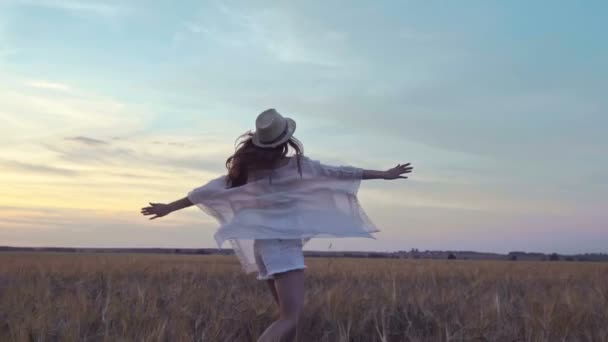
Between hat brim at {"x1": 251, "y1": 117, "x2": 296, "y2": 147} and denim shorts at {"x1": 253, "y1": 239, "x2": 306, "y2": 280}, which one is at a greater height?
hat brim at {"x1": 251, "y1": 117, "x2": 296, "y2": 147}

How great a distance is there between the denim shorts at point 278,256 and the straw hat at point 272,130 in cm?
55

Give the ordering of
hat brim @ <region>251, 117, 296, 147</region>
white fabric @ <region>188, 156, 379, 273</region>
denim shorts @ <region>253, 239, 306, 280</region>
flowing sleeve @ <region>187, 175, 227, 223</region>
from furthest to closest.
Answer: flowing sleeve @ <region>187, 175, 227, 223</region> → white fabric @ <region>188, 156, 379, 273</region> → hat brim @ <region>251, 117, 296, 147</region> → denim shorts @ <region>253, 239, 306, 280</region>

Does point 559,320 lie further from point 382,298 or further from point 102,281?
point 102,281

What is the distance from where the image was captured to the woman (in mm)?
4270

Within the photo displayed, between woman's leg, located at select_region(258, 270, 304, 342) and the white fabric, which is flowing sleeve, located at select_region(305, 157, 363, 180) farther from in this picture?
woman's leg, located at select_region(258, 270, 304, 342)

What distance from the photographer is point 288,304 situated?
4.13 metres

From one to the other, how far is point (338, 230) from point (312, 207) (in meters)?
0.22

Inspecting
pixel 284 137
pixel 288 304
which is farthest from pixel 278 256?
pixel 284 137

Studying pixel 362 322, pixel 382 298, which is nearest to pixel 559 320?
pixel 362 322

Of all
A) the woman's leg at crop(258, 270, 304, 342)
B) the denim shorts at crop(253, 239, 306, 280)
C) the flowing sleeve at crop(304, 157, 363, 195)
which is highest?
the flowing sleeve at crop(304, 157, 363, 195)

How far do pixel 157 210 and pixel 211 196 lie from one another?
353mm

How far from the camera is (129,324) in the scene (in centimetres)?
432

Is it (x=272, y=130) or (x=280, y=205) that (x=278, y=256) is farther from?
(x=272, y=130)

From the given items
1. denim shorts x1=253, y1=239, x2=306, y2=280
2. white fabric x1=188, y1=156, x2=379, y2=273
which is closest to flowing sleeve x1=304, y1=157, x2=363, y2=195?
white fabric x1=188, y1=156, x2=379, y2=273
